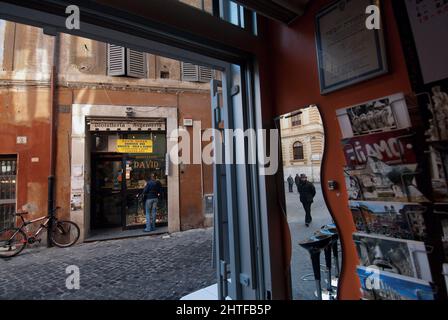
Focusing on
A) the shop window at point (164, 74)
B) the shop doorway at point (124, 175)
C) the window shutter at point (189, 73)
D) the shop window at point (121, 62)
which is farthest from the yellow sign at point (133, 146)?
the window shutter at point (189, 73)

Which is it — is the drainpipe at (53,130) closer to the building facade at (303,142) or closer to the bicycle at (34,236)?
the bicycle at (34,236)

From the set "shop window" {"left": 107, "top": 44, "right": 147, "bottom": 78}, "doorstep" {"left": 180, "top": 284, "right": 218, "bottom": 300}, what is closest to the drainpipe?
"shop window" {"left": 107, "top": 44, "right": 147, "bottom": 78}

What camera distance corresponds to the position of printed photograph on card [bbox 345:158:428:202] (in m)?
1.09

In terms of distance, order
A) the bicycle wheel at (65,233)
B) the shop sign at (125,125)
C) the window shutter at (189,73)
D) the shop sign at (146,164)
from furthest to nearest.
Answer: the window shutter at (189,73) → the shop sign at (146,164) → the shop sign at (125,125) → the bicycle wheel at (65,233)

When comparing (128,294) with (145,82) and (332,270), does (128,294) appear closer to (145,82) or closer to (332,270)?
(332,270)

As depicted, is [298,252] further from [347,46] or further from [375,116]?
[347,46]

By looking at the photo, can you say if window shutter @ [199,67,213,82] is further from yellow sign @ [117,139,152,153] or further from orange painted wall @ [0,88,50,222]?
orange painted wall @ [0,88,50,222]

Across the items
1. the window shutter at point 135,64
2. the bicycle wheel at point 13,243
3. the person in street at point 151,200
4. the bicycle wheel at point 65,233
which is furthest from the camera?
the window shutter at point 135,64

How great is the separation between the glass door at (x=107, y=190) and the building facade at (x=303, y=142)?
6.05 meters

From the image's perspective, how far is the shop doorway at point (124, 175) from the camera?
6.89 metres

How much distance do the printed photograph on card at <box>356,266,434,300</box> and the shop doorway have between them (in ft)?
20.2
